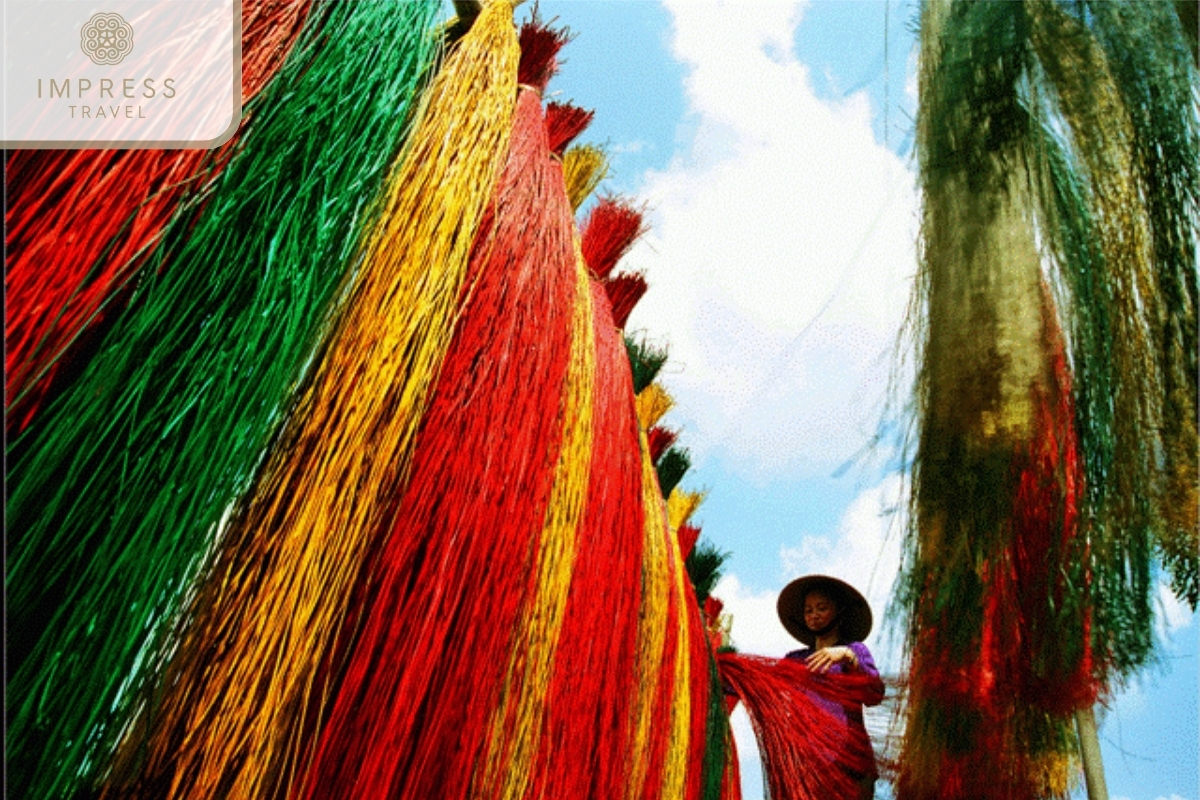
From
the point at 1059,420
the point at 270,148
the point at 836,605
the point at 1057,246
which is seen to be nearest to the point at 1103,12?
the point at 1057,246

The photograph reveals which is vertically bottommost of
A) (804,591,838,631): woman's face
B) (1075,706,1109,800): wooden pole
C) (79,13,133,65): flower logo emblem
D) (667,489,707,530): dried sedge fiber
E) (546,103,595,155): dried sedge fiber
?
(1075,706,1109,800): wooden pole

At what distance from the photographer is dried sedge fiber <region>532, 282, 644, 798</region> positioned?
36.8 inches

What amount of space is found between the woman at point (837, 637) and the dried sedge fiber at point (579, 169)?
3.88ft

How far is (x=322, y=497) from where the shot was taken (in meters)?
0.66

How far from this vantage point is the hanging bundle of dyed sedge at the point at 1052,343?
1.01 m

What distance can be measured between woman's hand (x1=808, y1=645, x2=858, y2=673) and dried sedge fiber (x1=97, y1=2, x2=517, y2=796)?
1485 mm

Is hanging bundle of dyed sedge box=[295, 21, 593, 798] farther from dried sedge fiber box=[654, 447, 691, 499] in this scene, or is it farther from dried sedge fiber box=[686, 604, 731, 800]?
dried sedge fiber box=[654, 447, 691, 499]

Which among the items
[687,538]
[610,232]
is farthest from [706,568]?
[610,232]

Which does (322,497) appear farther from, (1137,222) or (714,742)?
(714,742)

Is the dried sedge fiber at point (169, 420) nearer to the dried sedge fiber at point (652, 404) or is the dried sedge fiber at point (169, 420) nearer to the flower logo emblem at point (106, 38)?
the flower logo emblem at point (106, 38)

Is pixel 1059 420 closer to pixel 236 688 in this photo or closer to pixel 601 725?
pixel 601 725

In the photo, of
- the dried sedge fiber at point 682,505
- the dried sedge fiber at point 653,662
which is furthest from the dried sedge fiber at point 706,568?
the dried sedge fiber at point 653,662

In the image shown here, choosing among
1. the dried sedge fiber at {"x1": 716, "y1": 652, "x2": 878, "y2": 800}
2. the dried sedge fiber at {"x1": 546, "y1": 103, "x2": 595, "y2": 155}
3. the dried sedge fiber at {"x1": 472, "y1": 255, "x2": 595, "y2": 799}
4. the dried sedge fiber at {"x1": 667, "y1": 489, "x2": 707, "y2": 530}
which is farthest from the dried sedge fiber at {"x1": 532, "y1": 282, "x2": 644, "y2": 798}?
the dried sedge fiber at {"x1": 667, "y1": 489, "x2": 707, "y2": 530}

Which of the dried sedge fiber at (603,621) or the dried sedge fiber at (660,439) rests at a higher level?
the dried sedge fiber at (660,439)
